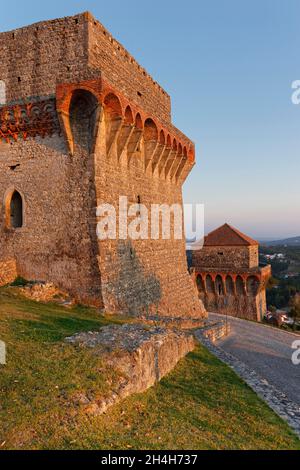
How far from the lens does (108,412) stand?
5016 mm

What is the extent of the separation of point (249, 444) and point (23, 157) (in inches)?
414

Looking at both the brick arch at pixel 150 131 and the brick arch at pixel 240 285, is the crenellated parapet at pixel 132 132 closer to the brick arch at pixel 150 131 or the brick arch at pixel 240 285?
the brick arch at pixel 150 131

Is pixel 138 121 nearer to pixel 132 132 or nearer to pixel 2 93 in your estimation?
pixel 132 132

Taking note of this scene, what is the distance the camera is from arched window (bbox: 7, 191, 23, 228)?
506 inches

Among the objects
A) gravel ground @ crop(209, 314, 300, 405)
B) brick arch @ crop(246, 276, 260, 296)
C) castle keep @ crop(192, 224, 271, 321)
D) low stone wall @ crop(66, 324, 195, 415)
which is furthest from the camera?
castle keep @ crop(192, 224, 271, 321)

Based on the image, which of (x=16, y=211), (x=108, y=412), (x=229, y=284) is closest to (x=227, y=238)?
(x=229, y=284)

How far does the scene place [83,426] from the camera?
4.38 m

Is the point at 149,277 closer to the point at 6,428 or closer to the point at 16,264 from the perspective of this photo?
the point at 16,264

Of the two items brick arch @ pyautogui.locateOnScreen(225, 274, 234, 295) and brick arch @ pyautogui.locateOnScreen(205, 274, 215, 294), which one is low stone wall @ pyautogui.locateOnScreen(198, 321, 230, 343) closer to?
brick arch @ pyautogui.locateOnScreen(225, 274, 234, 295)

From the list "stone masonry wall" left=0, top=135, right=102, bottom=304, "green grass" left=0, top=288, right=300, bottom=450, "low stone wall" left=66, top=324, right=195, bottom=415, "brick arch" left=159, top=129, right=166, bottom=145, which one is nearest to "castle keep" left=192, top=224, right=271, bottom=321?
"brick arch" left=159, top=129, right=166, bottom=145

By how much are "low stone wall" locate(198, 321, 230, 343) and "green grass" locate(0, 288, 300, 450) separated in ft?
17.6

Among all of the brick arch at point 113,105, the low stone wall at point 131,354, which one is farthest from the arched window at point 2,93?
the low stone wall at point 131,354

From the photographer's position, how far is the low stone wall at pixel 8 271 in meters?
11.7
